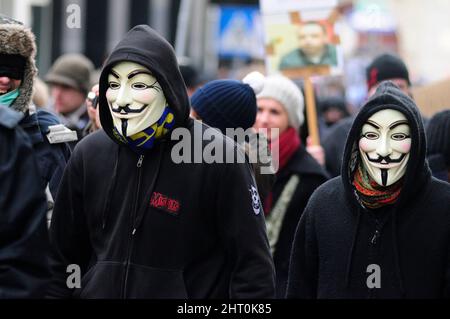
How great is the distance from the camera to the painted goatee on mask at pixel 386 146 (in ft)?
18.6

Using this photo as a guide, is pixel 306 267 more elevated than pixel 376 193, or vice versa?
pixel 376 193

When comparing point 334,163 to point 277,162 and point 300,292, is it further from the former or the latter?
point 300,292

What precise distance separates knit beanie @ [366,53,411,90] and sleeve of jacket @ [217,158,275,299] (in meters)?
4.71

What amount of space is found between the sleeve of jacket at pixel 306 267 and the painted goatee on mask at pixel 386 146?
0.40m

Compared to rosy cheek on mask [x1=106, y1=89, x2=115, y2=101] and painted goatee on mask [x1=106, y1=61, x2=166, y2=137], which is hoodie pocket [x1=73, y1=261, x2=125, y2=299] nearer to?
painted goatee on mask [x1=106, y1=61, x2=166, y2=137]

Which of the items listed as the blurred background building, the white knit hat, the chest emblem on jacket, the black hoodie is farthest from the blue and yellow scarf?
the blurred background building

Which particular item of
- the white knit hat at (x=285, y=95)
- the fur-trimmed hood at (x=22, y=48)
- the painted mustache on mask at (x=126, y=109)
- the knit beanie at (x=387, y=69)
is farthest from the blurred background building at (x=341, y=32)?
the painted mustache on mask at (x=126, y=109)

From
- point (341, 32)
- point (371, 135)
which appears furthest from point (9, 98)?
point (341, 32)

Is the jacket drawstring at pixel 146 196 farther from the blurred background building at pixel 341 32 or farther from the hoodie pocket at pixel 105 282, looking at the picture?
the blurred background building at pixel 341 32

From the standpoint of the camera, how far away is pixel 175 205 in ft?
16.7

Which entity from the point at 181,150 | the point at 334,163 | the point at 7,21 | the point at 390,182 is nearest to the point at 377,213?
the point at 390,182

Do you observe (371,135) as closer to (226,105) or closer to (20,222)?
(226,105)

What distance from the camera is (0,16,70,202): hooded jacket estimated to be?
19.7 ft

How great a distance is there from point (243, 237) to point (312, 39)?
488 cm
